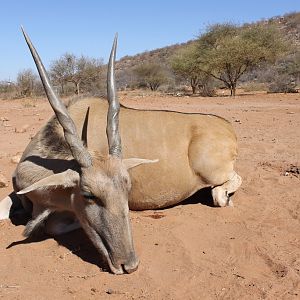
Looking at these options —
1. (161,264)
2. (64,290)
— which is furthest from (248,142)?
(64,290)

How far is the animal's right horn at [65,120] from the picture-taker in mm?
3721

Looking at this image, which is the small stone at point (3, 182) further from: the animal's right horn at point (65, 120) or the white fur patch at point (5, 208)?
the animal's right horn at point (65, 120)

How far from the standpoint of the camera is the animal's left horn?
394 centimetres

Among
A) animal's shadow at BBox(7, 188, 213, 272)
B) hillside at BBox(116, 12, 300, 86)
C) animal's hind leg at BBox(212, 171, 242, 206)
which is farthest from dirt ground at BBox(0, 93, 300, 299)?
hillside at BBox(116, 12, 300, 86)

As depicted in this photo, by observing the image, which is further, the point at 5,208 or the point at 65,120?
the point at 5,208

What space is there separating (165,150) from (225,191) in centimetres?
84

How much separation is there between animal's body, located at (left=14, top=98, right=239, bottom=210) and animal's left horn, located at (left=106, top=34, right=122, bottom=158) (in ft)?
2.11

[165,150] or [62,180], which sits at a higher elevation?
[62,180]

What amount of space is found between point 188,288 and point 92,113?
90.6 inches

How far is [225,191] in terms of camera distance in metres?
5.31

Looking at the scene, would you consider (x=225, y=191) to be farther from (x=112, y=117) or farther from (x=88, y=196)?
(x=88, y=196)

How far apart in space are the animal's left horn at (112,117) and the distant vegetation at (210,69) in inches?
771

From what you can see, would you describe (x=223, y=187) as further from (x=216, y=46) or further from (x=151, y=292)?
(x=216, y=46)

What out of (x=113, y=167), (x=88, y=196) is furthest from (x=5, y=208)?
(x=113, y=167)
